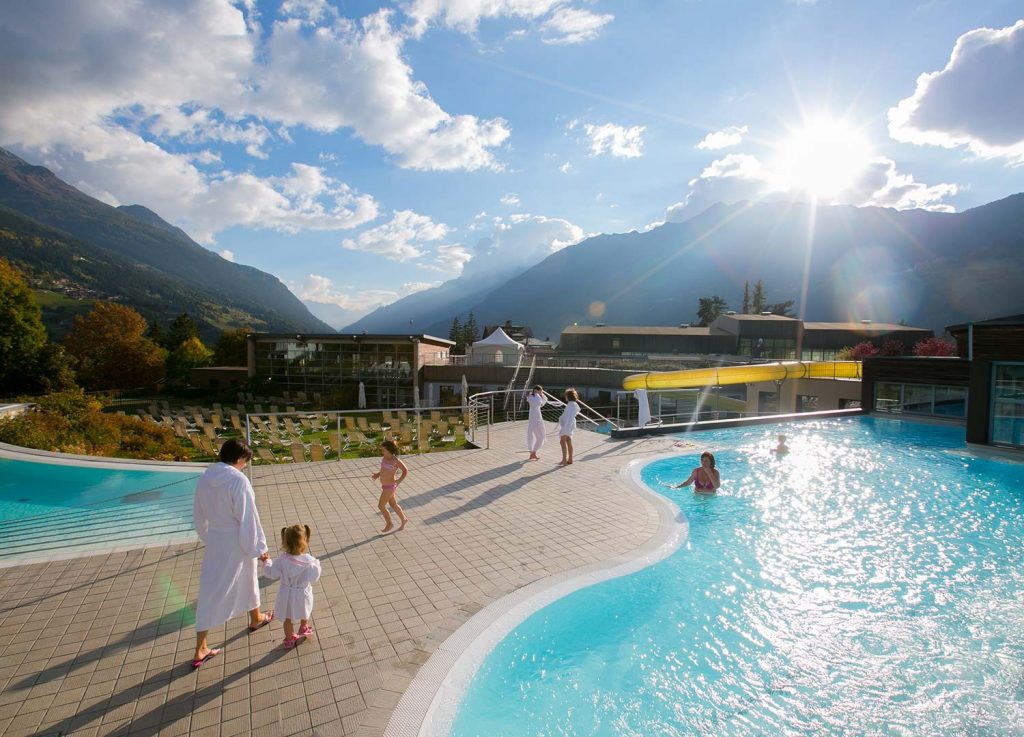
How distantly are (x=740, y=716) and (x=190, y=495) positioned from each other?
7717 millimetres

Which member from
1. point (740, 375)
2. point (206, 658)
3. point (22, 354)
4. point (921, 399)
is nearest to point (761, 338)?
point (740, 375)

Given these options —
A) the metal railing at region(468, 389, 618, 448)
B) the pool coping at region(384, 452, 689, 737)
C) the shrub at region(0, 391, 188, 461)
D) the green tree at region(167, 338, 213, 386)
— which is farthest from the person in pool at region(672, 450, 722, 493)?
the green tree at region(167, 338, 213, 386)

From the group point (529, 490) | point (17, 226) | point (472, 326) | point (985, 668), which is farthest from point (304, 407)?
point (17, 226)

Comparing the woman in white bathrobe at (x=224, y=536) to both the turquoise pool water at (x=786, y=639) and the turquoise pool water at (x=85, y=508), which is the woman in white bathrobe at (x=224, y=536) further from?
the turquoise pool water at (x=85, y=508)

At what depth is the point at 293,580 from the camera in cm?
411

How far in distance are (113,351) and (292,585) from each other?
43190mm

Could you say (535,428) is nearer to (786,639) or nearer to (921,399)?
(786,639)

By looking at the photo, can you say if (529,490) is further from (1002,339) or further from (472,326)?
(472,326)

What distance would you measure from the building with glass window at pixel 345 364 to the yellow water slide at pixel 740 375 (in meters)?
15.5

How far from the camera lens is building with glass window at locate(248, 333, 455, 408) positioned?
31312 mm

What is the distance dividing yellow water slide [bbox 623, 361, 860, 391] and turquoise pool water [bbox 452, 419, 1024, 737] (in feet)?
34.6

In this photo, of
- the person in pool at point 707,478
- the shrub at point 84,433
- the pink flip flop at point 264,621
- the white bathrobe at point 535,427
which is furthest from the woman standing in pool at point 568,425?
the shrub at point 84,433

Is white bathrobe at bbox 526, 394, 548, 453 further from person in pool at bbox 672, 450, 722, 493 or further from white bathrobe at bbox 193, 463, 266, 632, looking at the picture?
white bathrobe at bbox 193, 463, 266, 632

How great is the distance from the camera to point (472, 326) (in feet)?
323
